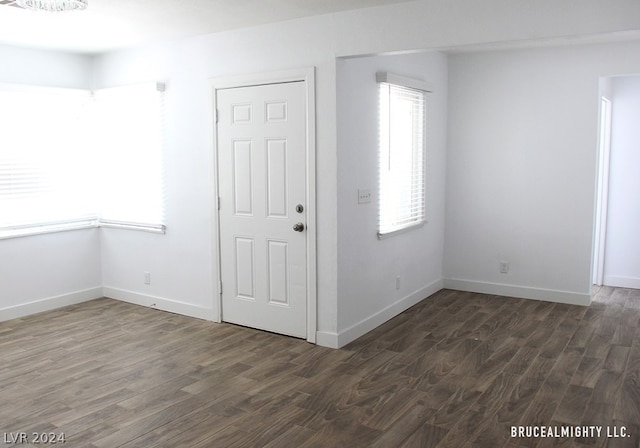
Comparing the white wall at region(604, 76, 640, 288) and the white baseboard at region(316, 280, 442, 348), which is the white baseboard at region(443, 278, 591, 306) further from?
the white wall at region(604, 76, 640, 288)

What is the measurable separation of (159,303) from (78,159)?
5.83 feet

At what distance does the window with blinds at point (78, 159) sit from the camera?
526 centimetres

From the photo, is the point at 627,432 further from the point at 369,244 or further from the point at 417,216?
the point at 417,216

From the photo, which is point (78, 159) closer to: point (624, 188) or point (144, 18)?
point (144, 18)

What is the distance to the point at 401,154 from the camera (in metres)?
5.23

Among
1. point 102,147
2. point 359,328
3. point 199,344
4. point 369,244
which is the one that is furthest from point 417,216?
point 102,147

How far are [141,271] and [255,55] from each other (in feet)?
8.26

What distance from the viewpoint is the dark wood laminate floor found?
3068 mm

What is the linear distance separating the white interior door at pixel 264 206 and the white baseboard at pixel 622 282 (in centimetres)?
383

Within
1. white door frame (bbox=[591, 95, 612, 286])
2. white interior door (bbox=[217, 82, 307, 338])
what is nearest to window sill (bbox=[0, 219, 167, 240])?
white interior door (bbox=[217, 82, 307, 338])

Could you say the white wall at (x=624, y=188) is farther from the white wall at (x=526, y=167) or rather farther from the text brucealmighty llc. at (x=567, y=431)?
the text brucealmighty llc. at (x=567, y=431)

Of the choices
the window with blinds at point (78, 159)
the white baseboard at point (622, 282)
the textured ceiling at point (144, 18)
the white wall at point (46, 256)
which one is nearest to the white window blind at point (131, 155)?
the window with blinds at point (78, 159)

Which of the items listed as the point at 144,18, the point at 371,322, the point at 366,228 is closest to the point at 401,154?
the point at 366,228

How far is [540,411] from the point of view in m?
3.27
